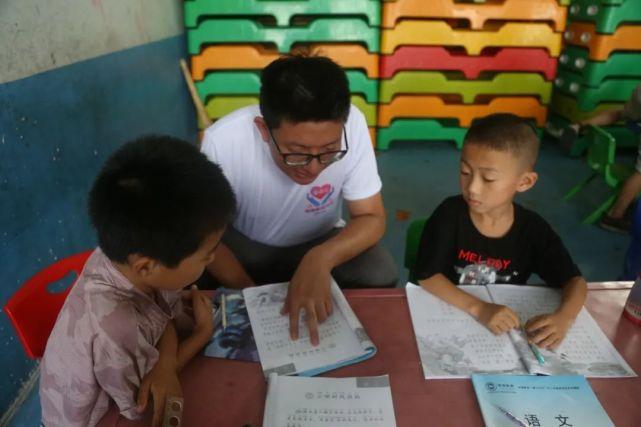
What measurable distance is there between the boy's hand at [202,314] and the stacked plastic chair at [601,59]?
3.24 meters

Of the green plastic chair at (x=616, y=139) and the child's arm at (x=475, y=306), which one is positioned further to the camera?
the green plastic chair at (x=616, y=139)

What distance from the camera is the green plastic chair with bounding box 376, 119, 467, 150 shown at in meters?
3.41

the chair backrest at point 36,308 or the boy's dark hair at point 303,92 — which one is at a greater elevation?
the boy's dark hair at point 303,92

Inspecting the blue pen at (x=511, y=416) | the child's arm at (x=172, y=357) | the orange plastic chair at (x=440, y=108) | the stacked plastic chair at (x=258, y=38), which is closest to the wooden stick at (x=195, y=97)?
the stacked plastic chair at (x=258, y=38)

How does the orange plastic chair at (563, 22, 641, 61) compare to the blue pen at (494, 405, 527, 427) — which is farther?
the orange plastic chair at (563, 22, 641, 61)

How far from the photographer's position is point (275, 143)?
104 centimetres

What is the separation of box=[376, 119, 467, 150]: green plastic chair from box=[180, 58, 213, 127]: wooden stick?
1260mm

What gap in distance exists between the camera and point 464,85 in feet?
10.9

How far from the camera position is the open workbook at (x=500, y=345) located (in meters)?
0.74

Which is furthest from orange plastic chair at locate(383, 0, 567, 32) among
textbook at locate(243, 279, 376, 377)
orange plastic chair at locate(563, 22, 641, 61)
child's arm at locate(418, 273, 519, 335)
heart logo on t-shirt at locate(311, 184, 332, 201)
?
textbook at locate(243, 279, 376, 377)

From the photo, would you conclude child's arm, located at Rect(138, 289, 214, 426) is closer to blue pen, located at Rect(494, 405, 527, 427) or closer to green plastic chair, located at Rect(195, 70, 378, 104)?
blue pen, located at Rect(494, 405, 527, 427)

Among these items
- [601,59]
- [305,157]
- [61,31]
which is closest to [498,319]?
[305,157]

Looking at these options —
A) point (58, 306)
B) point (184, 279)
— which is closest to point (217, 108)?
point (58, 306)

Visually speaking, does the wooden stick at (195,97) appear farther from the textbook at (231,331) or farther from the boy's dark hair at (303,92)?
the textbook at (231,331)
